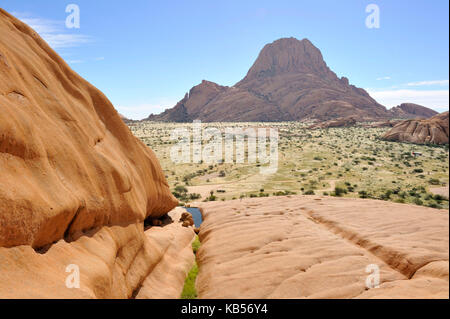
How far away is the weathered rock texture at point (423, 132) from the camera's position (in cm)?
4509

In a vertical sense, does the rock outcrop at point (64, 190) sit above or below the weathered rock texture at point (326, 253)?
above

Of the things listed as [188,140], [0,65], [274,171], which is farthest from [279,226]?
[188,140]

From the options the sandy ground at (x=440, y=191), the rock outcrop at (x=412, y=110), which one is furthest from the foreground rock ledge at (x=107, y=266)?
the rock outcrop at (x=412, y=110)

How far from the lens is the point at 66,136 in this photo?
8.89 m

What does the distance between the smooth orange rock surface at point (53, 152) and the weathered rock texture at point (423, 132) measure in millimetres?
47682

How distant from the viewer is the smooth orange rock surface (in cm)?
627

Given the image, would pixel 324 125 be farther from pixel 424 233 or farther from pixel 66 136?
pixel 66 136

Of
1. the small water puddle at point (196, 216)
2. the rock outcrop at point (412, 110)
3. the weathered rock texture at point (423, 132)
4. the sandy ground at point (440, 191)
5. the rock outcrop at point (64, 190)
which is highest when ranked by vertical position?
the rock outcrop at point (412, 110)
